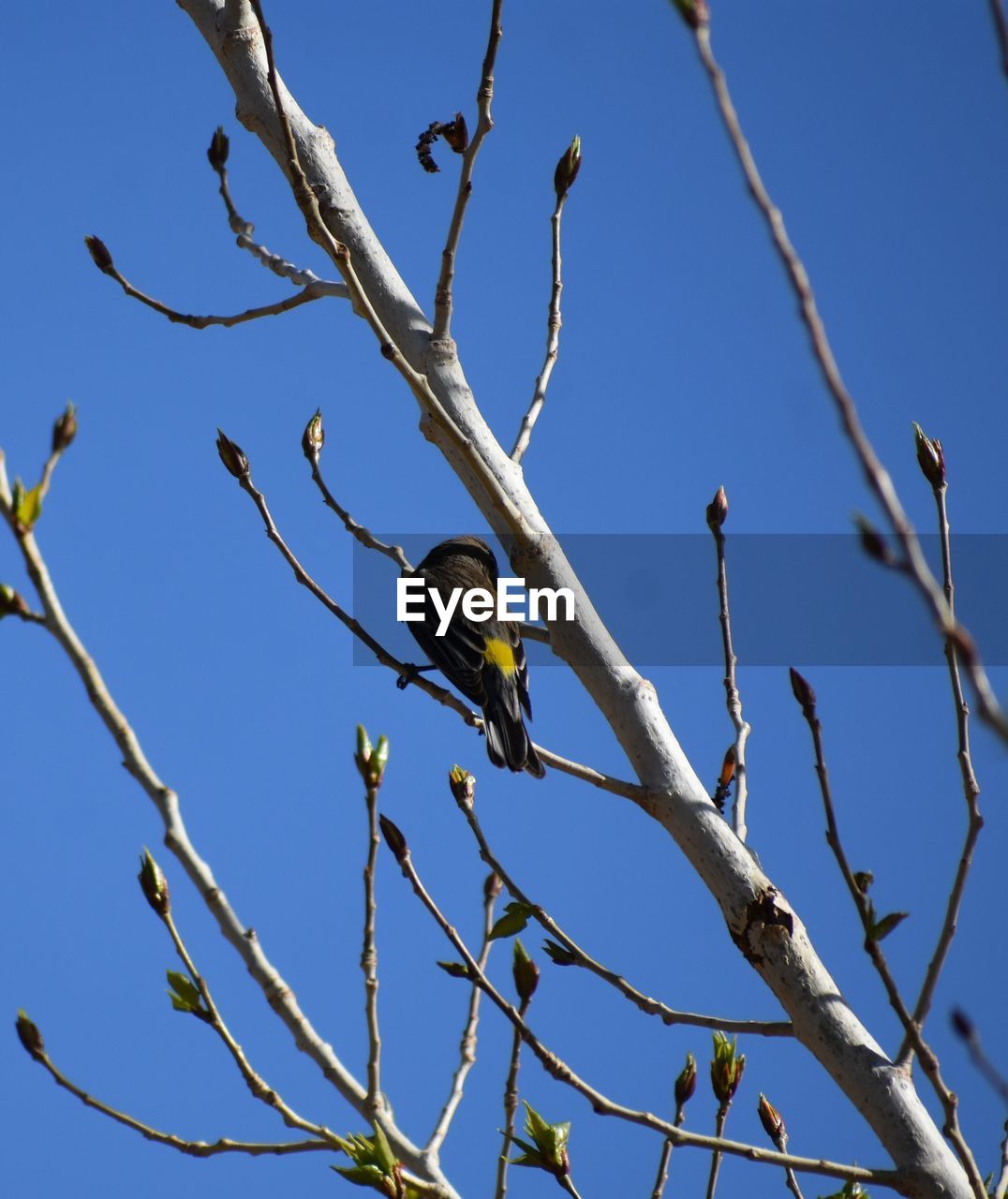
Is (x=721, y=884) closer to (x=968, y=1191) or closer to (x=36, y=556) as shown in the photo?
(x=968, y=1191)

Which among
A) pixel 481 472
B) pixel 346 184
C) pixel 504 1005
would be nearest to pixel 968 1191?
pixel 504 1005

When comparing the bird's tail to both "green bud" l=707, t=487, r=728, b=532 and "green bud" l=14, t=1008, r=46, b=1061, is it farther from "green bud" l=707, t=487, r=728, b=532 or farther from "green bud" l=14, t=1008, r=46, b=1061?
"green bud" l=14, t=1008, r=46, b=1061

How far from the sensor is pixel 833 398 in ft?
5.44

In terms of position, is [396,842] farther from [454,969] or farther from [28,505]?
[28,505]

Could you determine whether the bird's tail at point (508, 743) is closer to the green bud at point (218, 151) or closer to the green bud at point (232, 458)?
the green bud at point (232, 458)

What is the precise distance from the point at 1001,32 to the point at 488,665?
5.55m

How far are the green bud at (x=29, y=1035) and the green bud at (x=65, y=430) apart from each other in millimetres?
1973

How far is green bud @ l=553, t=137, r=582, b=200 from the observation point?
527cm

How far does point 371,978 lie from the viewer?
132 inches

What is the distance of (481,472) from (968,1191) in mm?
2329

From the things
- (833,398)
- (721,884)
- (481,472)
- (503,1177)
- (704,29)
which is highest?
(481,472)

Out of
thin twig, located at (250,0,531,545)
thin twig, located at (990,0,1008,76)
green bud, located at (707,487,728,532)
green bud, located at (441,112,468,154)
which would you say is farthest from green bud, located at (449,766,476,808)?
thin twig, located at (990,0,1008,76)

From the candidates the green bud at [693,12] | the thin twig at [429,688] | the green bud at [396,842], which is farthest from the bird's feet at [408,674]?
the green bud at [693,12]

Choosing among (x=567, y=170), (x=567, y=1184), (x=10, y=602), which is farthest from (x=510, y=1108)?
(x=567, y=170)
